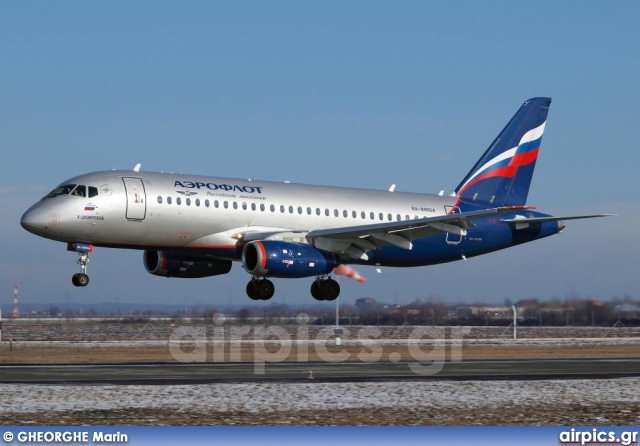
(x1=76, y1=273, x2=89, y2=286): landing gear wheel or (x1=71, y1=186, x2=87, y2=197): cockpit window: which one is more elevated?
(x1=71, y1=186, x2=87, y2=197): cockpit window

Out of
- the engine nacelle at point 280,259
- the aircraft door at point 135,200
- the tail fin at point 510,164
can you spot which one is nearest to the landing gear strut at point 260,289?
the engine nacelle at point 280,259

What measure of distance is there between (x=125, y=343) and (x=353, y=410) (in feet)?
141

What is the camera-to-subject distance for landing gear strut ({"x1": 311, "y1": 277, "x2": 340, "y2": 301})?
47719 mm

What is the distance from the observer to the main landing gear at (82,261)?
41.2 metres

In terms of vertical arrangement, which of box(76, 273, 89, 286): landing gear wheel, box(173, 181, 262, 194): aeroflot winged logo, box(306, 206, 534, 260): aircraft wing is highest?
box(173, 181, 262, 194): aeroflot winged logo

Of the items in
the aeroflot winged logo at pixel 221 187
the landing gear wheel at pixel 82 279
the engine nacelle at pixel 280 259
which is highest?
the aeroflot winged logo at pixel 221 187

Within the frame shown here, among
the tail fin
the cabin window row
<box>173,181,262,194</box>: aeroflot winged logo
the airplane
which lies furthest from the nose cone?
the tail fin

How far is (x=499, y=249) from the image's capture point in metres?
52.2

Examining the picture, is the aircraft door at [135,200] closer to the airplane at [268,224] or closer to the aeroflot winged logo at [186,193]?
the airplane at [268,224]

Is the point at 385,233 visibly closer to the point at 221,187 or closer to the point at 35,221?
the point at 221,187

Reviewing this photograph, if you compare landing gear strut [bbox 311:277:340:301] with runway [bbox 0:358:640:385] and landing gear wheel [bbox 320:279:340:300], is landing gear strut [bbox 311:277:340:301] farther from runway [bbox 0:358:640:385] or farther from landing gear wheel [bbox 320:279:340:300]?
runway [bbox 0:358:640:385]

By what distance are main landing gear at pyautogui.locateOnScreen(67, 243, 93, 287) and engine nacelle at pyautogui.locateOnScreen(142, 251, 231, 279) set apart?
5648mm

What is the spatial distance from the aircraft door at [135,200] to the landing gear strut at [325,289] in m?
10.1

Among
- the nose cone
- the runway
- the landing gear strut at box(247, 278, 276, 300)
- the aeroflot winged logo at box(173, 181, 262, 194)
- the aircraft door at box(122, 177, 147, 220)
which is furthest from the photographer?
the landing gear strut at box(247, 278, 276, 300)
